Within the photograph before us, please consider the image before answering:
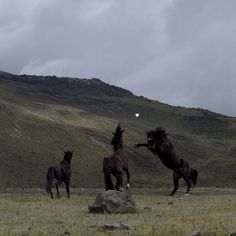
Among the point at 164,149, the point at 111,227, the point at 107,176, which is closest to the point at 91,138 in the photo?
the point at 164,149

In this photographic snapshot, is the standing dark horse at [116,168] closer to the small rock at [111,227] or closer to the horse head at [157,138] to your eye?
the horse head at [157,138]

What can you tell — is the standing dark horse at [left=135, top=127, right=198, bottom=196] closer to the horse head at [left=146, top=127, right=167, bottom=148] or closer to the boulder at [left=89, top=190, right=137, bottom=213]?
the horse head at [left=146, top=127, right=167, bottom=148]

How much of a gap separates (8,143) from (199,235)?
60771mm

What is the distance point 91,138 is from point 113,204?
6726 cm

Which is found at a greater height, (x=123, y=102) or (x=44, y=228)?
(x=123, y=102)

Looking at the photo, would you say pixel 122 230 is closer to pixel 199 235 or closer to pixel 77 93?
pixel 199 235

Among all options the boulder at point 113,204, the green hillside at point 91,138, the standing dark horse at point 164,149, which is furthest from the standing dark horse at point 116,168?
the green hillside at point 91,138

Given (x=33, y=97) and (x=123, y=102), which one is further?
(x=123, y=102)

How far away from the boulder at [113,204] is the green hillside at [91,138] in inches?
1180

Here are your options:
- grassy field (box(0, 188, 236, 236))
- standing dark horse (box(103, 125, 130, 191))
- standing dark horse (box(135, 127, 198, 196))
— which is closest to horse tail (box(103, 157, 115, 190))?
standing dark horse (box(103, 125, 130, 191))

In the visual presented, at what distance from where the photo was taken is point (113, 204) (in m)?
21.8

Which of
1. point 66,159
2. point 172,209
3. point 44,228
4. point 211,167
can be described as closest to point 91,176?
point 211,167

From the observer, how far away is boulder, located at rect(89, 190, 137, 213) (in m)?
21.7

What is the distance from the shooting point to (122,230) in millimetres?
16562
